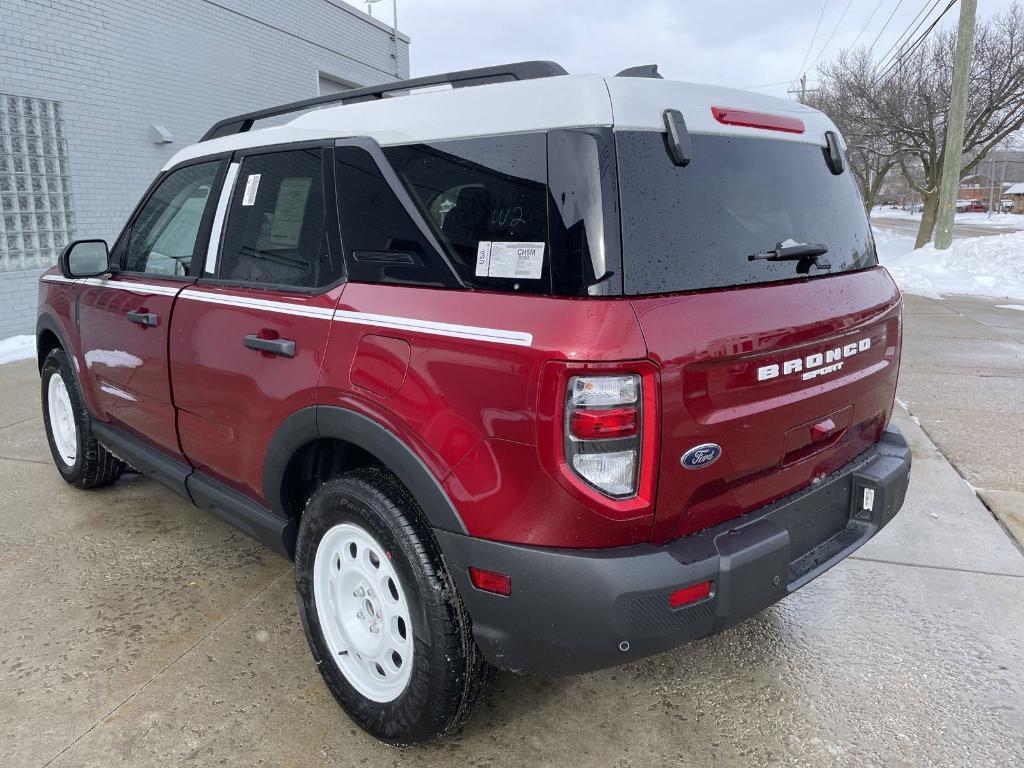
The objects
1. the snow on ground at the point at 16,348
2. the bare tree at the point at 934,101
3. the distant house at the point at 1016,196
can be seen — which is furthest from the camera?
the distant house at the point at 1016,196

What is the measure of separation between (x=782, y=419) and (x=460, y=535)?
0.93 m

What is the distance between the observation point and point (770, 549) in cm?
197

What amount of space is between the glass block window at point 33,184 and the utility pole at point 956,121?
1660 centimetres

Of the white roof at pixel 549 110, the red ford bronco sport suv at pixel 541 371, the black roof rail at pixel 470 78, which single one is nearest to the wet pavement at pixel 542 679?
the red ford bronco sport suv at pixel 541 371

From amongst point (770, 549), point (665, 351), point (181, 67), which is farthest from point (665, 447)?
point (181, 67)

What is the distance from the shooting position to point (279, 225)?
8.58 ft

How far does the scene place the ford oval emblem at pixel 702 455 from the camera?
72.4 inches

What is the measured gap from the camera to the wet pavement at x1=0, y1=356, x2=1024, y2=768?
7.39ft

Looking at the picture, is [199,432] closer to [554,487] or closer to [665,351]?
[554,487]

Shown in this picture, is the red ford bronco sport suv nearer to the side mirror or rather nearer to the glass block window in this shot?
the side mirror

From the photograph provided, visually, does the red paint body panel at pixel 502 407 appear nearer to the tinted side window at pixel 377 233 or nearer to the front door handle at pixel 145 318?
the tinted side window at pixel 377 233

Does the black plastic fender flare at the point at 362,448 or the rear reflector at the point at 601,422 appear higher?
the rear reflector at the point at 601,422

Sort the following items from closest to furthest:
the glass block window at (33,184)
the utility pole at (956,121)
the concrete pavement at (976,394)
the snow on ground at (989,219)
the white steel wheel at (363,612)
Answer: the white steel wheel at (363,612) → the concrete pavement at (976,394) → the glass block window at (33,184) → the utility pole at (956,121) → the snow on ground at (989,219)

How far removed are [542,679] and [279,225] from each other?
1810mm
